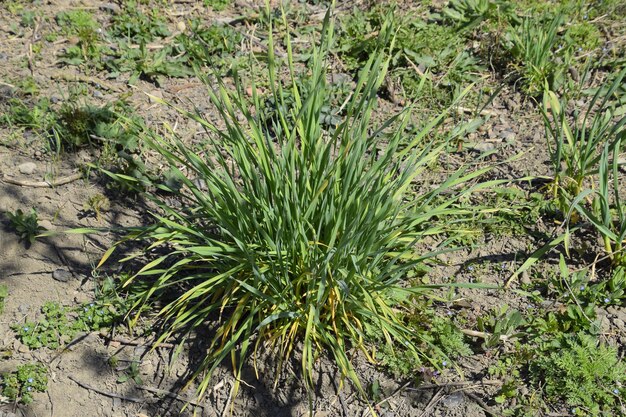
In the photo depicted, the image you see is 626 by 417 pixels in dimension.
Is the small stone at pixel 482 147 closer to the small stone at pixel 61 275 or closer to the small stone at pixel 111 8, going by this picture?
the small stone at pixel 61 275

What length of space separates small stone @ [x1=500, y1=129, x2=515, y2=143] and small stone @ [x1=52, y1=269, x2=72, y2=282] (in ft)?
8.67

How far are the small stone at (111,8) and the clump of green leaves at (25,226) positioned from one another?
82.2 inches

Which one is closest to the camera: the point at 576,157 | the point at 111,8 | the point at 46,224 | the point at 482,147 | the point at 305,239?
the point at 305,239

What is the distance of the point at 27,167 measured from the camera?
378 centimetres

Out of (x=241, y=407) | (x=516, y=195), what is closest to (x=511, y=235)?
(x=516, y=195)

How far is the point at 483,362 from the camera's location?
298 centimetres

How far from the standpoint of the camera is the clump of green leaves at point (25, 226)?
338 cm

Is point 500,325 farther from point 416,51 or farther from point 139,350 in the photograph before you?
point 416,51

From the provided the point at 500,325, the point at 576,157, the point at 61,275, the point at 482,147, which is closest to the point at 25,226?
the point at 61,275

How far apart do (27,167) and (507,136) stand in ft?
9.46

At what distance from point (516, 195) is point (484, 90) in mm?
977

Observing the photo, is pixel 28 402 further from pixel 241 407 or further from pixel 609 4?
pixel 609 4

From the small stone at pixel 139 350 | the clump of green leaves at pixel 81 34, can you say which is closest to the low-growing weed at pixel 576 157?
the small stone at pixel 139 350

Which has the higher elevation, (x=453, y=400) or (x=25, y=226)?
(x=453, y=400)
